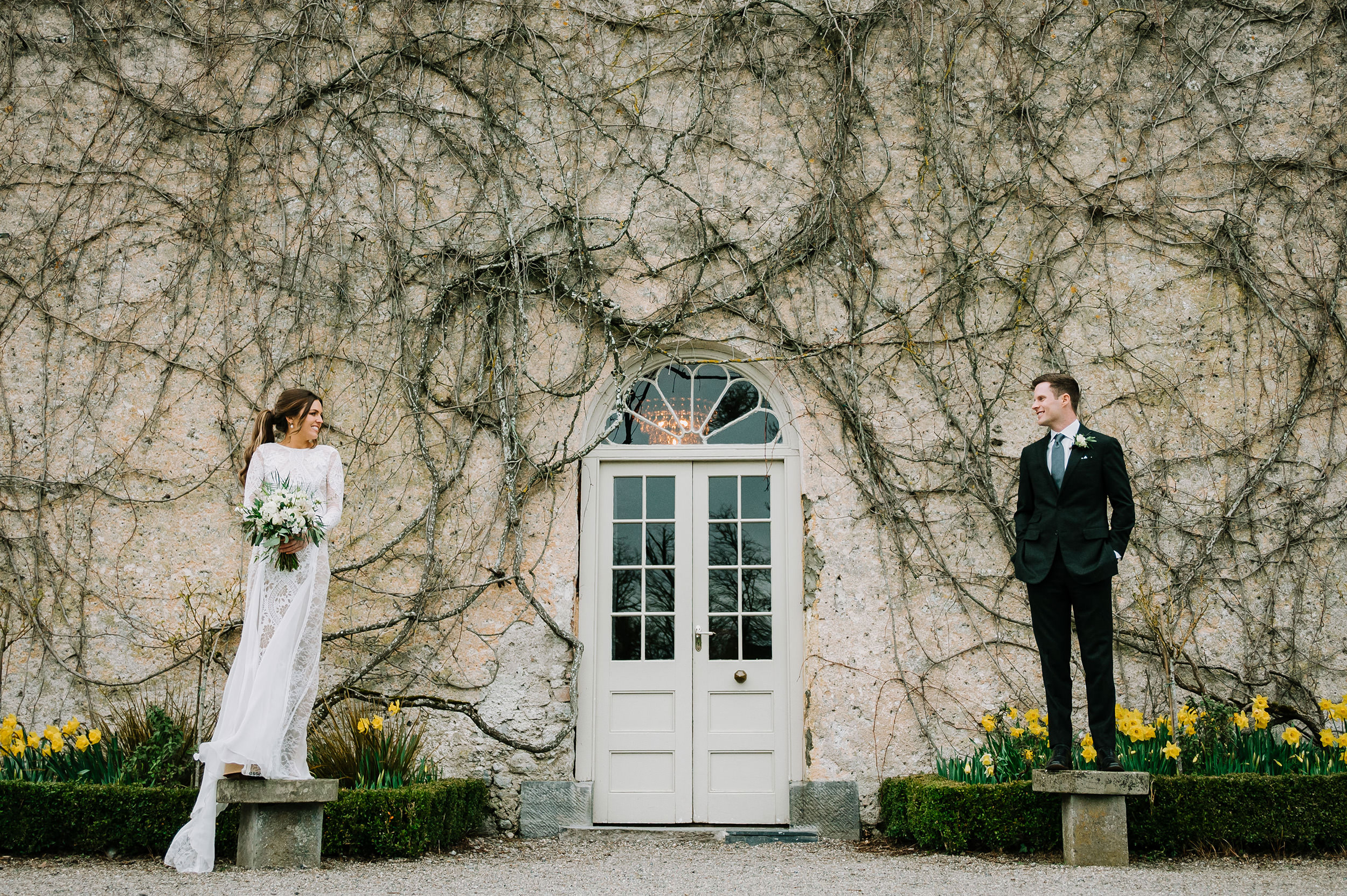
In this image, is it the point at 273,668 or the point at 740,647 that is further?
the point at 740,647

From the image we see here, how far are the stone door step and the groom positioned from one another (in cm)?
151

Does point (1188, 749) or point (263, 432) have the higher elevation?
point (263, 432)

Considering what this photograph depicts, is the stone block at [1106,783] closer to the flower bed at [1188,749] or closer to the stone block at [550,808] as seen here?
the flower bed at [1188,749]

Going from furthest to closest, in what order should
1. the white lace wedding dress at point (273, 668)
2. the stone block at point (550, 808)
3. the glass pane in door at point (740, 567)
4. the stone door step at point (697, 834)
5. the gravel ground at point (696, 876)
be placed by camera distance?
1. the glass pane in door at point (740, 567)
2. the stone block at point (550, 808)
3. the stone door step at point (697, 834)
4. the white lace wedding dress at point (273, 668)
5. the gravel ground at point (696, 876)

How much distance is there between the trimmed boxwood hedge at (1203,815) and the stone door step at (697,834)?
102 cm

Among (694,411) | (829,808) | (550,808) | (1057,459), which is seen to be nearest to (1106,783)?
(1057,459)

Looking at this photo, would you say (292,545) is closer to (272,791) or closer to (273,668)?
(273,668)

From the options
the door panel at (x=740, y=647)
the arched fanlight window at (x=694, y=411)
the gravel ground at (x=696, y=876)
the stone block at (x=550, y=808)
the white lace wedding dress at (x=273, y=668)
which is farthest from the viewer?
the arched fanlight window at (x=694, y=411)

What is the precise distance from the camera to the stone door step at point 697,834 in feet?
→ 17.8

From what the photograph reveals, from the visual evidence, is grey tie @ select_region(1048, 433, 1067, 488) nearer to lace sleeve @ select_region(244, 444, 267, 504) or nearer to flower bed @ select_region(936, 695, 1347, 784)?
flower bed @ select_region(936, 695, 1347, 784)

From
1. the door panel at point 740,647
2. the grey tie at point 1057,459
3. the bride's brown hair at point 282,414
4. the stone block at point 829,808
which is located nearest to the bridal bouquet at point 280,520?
the bride's brown hair at point 282,414

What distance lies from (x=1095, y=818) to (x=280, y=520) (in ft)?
11.6

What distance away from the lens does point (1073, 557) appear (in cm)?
441

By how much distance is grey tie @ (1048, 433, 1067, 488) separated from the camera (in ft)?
14.9
